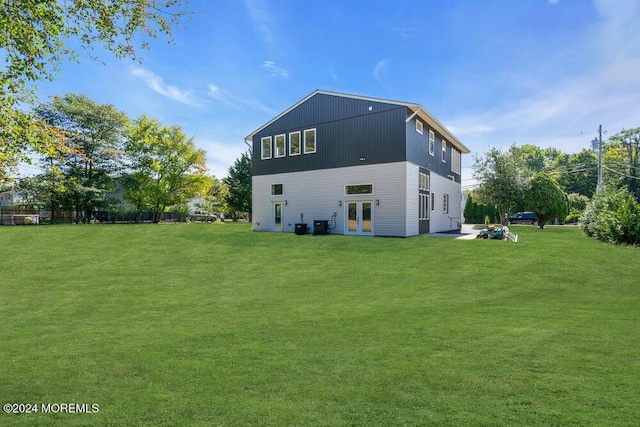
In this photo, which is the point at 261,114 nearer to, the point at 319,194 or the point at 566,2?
the point at 319,194

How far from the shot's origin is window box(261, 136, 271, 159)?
82.6ft

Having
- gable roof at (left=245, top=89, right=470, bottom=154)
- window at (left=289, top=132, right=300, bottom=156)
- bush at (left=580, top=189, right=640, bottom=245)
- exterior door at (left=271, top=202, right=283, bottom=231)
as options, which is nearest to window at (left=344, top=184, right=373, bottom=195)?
gable roof at (left=245, top=89, right=470, bottom=154)

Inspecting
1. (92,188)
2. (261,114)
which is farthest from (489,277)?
(92,188)

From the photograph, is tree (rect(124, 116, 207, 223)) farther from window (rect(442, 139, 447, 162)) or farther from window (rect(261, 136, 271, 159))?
window (rect(442, 139, 447, 162))

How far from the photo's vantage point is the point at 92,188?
3581 centimetres

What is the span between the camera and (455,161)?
98.8 feet

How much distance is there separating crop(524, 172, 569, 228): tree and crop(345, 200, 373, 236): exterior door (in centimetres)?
1660

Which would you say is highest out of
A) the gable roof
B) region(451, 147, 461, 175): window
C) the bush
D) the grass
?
the gable roof

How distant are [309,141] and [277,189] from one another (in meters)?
4.13

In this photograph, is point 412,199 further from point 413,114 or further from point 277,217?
point 277,217

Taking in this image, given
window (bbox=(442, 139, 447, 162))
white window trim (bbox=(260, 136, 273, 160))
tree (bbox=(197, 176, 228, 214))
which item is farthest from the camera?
tree (bbox=(197, 176, 228, 214))

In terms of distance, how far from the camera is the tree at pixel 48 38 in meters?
6.42

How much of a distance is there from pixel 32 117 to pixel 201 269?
22.0 ft

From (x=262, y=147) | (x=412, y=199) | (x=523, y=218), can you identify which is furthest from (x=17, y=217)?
(x=523, y=218)
